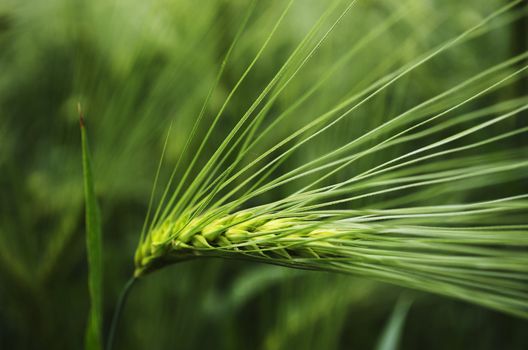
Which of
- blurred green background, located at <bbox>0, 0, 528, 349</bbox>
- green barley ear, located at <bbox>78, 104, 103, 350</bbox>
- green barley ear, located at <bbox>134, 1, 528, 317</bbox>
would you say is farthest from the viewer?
blurred green background, located at <bbox>0, 0, 528, 349</bbox>

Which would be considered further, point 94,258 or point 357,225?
point 94,258

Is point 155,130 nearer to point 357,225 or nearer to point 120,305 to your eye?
point 120,305

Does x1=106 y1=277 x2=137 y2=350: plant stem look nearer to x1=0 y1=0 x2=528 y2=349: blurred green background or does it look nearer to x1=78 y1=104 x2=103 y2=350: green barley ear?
x1=78 y1=104 x2=103 y2=350: green barley ear

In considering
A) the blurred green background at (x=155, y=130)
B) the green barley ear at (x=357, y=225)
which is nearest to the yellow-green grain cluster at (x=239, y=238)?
the green barley ear at (x=357, y=225)

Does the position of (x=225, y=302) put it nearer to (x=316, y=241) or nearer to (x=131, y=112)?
(x=131, y=112)

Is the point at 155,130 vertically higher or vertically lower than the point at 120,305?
higher

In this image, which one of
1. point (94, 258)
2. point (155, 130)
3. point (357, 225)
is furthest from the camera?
point (155, 130)

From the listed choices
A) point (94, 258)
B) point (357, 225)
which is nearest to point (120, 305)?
point (94, 258)

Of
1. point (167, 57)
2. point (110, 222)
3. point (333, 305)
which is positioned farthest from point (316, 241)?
point (110, 222)

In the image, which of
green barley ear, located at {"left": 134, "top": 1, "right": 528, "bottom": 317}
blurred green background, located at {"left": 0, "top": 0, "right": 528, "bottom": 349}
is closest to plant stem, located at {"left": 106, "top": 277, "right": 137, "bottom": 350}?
→ green barley ear, located at {"left": 134, "top": 1, "right": 528, "bottom": 317}
